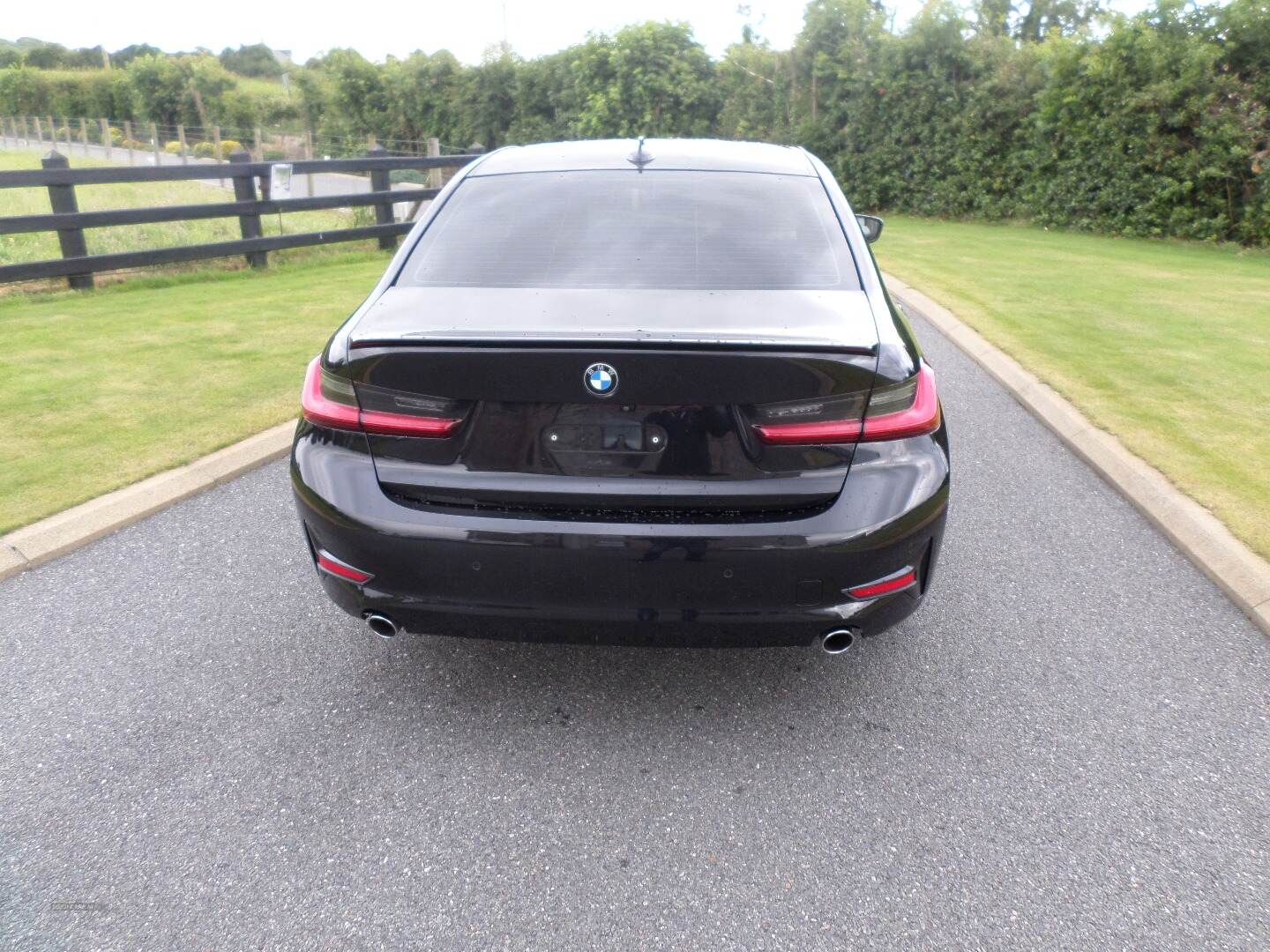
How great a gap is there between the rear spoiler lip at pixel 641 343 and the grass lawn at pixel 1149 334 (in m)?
2.75

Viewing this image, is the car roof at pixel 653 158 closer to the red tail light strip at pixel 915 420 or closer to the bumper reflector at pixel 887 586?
the red tail light strip at pixel 915 420

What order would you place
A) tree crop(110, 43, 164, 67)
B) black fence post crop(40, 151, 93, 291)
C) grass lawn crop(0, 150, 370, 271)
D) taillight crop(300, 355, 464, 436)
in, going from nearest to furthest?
taillight crop(300, 355, 464, 436) → black fence post crop(40, 151, 93, 291) → grass lawn crop(0, 150, 370, 271) → tree crop(110, 43, 164, 67)

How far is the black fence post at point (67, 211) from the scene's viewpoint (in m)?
10.0

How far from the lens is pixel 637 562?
2.70m

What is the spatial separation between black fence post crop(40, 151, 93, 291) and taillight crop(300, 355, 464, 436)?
28.6ft

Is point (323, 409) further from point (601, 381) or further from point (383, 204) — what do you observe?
point (383, 204)

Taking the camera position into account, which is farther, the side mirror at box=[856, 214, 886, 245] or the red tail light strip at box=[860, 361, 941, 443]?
the side mirror at box=[856, 214, 886, 245]

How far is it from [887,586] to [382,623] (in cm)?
147

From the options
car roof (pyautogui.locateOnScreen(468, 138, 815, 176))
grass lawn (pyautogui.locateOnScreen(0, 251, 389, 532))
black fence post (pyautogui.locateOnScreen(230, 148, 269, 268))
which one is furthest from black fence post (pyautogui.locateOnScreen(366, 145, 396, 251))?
car roof (pyautogui.locateOnScreen(468, 138, 815, 176))

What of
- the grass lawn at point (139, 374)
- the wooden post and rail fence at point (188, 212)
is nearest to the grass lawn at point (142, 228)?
the wooden post and rail fence at point (188, 212)

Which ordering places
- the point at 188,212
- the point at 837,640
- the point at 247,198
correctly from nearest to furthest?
the point at 837,640 → the point at 188,212 → the point at 247,198

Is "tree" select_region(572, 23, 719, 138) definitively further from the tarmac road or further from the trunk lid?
the trunk lid

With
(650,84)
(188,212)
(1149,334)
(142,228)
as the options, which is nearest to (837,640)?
(1149,334)

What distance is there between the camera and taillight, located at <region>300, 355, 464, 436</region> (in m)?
2.74
